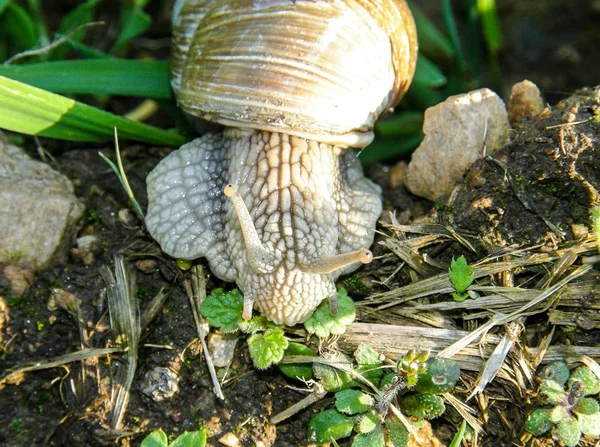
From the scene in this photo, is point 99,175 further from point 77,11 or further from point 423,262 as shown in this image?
point 423,262

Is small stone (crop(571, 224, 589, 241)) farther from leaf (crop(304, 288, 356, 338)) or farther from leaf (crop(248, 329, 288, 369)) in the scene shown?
leaf (crop(248, 329, 288, 369))

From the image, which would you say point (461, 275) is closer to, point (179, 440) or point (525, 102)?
point (525, 102)

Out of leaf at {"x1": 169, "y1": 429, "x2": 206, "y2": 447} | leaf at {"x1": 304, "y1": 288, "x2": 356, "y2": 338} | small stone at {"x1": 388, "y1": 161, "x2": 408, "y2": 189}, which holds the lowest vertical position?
leaf at {"x1": 169, "y1": 429, "x2": 206, "y2": 447}

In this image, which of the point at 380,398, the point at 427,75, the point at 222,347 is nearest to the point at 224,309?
the point at 222,347

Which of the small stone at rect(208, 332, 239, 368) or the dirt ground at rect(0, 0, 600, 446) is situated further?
the small stone at rect(208, 332, 239, 368)

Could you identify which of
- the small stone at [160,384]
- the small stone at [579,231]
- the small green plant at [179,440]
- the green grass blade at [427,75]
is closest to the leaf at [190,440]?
the small green plant at [179,440]

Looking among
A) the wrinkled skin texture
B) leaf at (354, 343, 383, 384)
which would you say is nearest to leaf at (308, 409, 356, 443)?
leaf at (354, 343, 383, 384)

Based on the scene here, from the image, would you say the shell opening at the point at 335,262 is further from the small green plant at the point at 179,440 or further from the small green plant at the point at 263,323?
the small green plant at the point at 179,440

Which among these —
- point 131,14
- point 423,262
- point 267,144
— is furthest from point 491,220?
point 131,14
